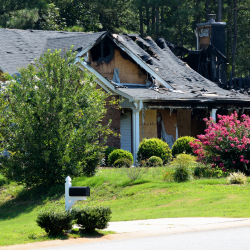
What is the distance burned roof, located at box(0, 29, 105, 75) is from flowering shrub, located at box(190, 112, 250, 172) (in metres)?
8.56

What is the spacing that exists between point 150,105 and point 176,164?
711 centimetres

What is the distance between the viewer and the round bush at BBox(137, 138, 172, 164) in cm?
1980

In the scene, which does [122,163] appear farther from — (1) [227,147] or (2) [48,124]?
(1) [227,147]

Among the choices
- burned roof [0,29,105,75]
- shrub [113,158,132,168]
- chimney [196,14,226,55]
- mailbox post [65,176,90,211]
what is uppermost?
chimney [196,14,226,55]

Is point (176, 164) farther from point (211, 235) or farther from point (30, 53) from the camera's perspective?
point (30, 53)

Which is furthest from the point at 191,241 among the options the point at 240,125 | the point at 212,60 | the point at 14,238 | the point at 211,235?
the point at 212,60

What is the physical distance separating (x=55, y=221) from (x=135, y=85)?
15192mm

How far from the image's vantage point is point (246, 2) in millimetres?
48125

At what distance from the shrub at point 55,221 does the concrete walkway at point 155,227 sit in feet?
1.34

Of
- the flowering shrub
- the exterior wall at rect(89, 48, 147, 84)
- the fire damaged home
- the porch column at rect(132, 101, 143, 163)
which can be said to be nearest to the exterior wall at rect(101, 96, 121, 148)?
the fire damaged home

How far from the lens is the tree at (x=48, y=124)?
50.9ft

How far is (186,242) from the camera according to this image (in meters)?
8.27

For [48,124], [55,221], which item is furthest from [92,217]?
[48,124]

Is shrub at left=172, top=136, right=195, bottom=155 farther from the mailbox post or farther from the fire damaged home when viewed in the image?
the mailbox post
